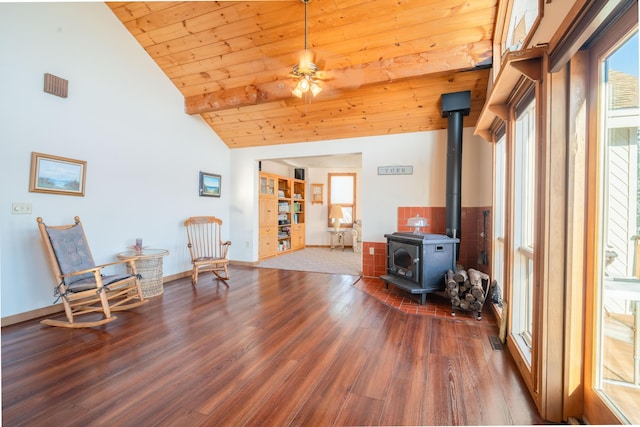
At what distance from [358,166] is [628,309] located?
694cm

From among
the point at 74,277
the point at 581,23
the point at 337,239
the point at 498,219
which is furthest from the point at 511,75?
the point at 337,239

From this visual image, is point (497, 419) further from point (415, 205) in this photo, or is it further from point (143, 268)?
point (143, 268)

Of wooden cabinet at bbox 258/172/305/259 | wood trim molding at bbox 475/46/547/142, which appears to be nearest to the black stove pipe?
wood trim molding at bbox 475/46/547/142

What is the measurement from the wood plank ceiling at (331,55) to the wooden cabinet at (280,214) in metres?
2.07

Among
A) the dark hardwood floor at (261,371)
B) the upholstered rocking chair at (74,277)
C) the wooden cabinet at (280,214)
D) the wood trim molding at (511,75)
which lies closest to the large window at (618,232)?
the wood trim molding at (511,75)

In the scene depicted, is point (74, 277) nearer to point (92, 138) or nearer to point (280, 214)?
point (92, 138)

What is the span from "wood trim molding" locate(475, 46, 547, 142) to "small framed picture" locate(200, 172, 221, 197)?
14.4 feet

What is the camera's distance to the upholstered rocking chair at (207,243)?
14.0ft

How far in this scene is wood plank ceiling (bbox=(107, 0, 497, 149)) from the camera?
287 cm

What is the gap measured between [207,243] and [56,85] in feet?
9.59

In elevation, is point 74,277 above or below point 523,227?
below

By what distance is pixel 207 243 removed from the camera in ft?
16.2

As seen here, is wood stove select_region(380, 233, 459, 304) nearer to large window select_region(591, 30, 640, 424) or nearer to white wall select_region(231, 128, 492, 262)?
white wall select_region(231, 128, 492, 262)

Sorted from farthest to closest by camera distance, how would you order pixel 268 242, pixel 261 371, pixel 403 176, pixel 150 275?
pixel 268 242, pixel 403 176, pixel 150 275, pixel 261 371
